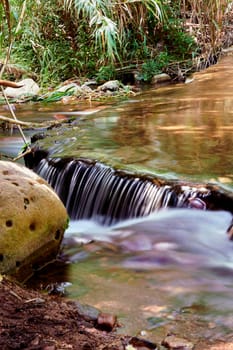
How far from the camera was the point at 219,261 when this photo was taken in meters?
3.11

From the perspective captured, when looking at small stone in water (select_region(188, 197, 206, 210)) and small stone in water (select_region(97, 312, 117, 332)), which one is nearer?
small stone in water (select_region(97, 312, 117, 332))

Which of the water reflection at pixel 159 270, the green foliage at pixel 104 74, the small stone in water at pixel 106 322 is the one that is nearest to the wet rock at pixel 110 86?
the green foliage at pixel 104 74

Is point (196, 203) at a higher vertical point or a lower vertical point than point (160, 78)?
lower

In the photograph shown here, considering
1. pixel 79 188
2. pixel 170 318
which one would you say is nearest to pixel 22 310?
pixel 170 318

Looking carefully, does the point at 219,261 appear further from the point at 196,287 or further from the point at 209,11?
the point at 209,11

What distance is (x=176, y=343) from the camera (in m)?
2.15

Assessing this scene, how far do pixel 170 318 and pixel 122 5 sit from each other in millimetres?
8243

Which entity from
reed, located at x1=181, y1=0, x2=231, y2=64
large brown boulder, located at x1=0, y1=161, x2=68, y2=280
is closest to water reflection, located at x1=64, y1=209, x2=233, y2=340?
large brown boulder, located at x1=0, y1=161, x2=68, y2=280

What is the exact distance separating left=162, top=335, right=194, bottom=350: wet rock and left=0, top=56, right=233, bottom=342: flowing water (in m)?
0.07

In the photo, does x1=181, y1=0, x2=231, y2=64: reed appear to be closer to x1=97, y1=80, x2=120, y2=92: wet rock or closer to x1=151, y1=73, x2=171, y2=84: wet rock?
x1=151, y1=73, x2=171, y2=84: wet rock

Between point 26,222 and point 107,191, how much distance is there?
1.23m

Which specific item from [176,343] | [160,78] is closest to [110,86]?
[160,78]

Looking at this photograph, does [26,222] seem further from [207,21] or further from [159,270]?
[207,21]

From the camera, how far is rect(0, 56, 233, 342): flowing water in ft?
8.20
